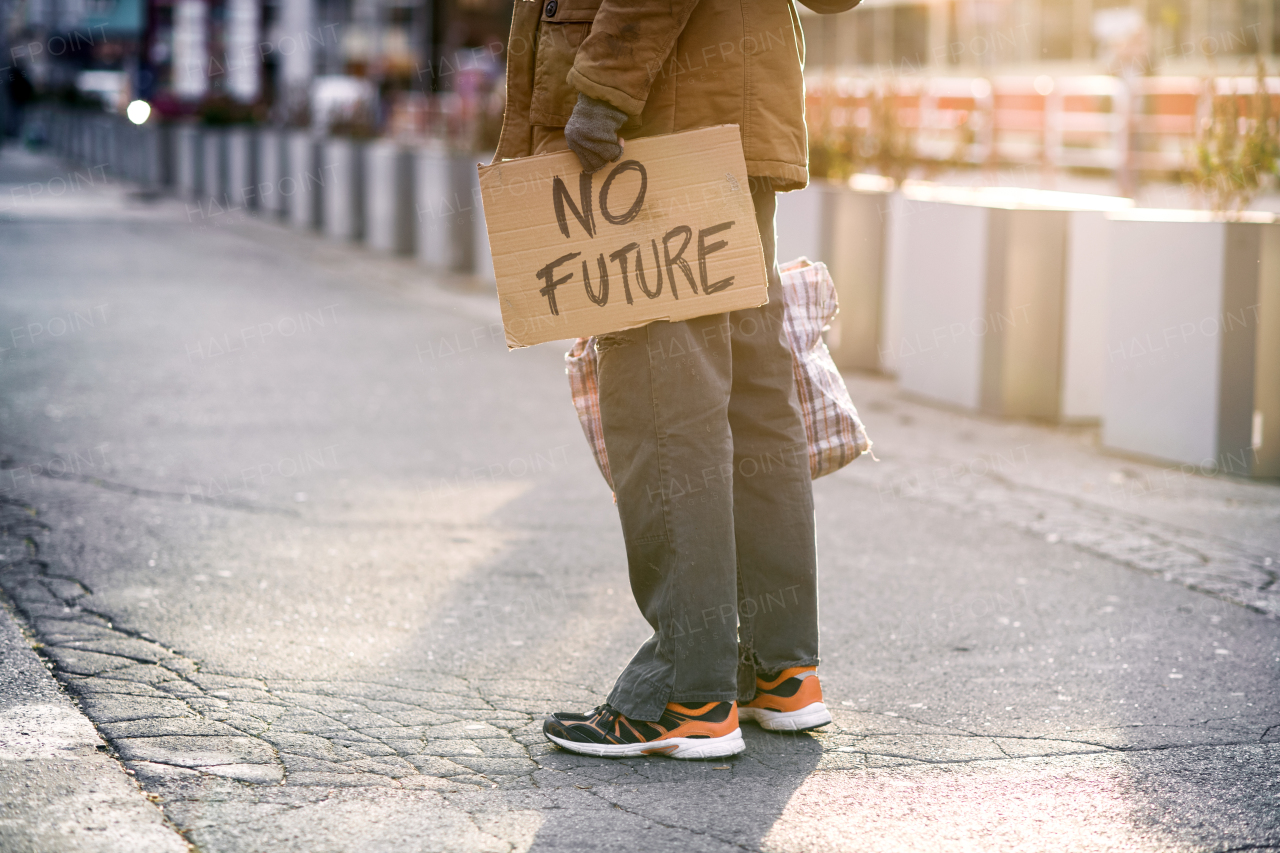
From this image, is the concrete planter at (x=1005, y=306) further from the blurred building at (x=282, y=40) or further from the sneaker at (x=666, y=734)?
the blurred building at (x=282, y=40)

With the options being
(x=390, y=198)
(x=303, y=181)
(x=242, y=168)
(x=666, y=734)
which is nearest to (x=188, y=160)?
(x=242, y=168)

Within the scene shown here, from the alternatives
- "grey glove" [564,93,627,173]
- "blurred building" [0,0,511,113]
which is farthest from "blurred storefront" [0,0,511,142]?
"grey glove" [564,93,627,173]

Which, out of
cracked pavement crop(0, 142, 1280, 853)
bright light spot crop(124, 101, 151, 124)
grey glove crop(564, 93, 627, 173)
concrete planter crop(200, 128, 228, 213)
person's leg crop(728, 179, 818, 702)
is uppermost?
bright light spot crop(124, 101, 151, 124)

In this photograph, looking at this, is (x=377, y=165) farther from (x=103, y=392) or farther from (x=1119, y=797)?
(x=1119, y=797)

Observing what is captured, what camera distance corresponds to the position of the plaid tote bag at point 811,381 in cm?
298

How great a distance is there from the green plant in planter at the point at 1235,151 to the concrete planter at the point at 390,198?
32.4 ft

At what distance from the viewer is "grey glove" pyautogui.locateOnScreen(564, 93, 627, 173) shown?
105 inches

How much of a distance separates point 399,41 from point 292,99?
112 ft

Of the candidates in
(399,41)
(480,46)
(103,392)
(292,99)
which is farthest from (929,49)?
(399,41)

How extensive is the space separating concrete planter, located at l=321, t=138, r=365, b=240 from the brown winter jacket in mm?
13575

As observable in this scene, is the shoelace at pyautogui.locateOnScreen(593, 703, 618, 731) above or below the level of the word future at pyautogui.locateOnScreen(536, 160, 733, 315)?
below

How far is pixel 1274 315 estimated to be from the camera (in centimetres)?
544

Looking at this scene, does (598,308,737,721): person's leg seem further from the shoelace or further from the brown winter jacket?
the brown winter jacket

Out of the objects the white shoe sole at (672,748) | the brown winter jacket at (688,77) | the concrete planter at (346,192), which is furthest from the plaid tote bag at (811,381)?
the concrete planter at (346,192)
